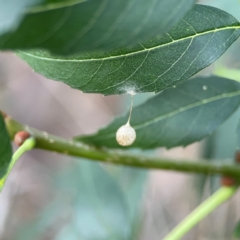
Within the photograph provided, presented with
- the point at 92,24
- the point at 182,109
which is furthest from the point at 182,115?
the point at 92,24

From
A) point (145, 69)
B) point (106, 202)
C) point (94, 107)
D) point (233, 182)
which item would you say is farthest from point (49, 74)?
point (94, 107)

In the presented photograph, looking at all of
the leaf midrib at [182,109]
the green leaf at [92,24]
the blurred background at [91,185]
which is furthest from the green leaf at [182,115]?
the green leaf at [92,24]

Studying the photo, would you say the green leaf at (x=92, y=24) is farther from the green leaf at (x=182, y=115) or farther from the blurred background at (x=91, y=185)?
the blurred background at (x=91, y=185)

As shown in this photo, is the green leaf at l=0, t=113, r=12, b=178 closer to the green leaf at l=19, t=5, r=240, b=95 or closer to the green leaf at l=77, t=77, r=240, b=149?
the green leaf at l=19, t=5, r=240, b=95

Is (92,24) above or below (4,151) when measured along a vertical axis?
above

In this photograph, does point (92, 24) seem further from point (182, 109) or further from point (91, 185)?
point (91, 185)

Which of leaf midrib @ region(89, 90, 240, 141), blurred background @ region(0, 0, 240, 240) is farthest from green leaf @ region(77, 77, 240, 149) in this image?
blurred background @ region(0, 0, 240, 240)
